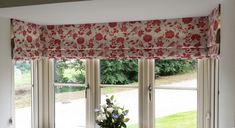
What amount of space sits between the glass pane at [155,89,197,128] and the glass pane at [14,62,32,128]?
1.64 meters

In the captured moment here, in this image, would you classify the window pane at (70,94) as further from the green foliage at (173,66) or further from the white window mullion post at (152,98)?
the green foliage at (173,66)

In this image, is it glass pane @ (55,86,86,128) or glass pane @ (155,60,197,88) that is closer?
glass pane @ (155,60,197,88)

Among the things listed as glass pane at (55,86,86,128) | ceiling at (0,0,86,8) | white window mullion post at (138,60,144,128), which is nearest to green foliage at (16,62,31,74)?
glass pane at (55,86,86,128)

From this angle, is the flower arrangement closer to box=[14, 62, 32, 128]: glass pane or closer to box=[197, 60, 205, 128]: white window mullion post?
box=[197, 60, 205, 128]: white window mullion post

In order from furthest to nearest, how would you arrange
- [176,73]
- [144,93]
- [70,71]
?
[70,71] < [144,93] < [176,73]

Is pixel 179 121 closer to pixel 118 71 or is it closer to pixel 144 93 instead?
pixel 144 93

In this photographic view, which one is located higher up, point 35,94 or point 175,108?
point 35,94

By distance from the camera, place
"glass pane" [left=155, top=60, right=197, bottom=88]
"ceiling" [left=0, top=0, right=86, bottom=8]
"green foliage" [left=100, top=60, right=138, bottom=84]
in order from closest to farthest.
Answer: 1. "ceiling" [left=0, top=0, right=86, bottom=8]
2. "glass pane" [left=155, top=60, right=197, bottom=88]
3. "green foliage" [left=100, top=60, right=138, bottom=84]

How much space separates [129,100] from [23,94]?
4.36 ft

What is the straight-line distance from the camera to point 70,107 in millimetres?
3803

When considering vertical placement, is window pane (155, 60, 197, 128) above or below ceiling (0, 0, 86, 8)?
below

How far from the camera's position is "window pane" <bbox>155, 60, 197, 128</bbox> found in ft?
10.8
